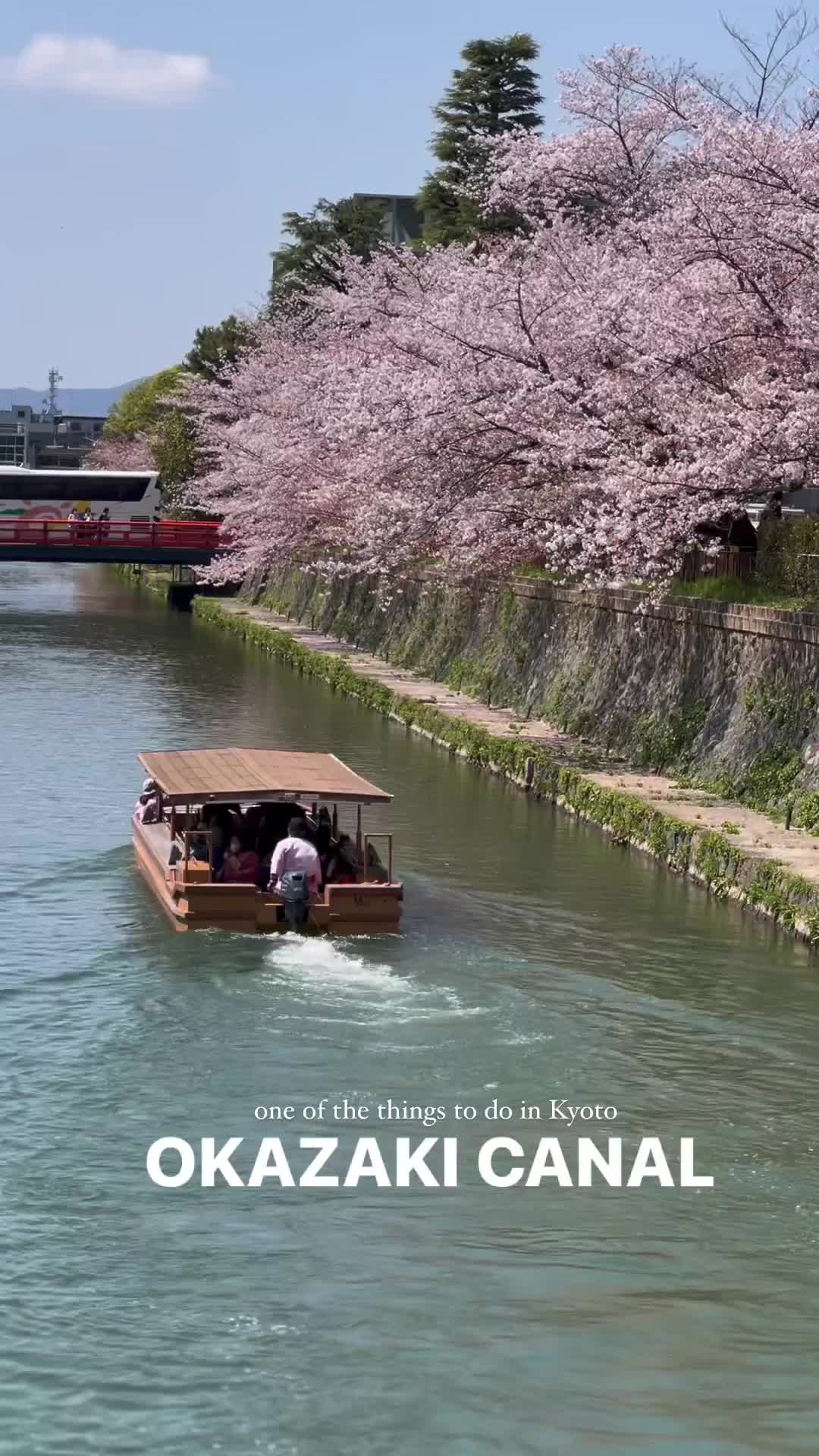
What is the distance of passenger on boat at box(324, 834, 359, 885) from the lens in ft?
73.1

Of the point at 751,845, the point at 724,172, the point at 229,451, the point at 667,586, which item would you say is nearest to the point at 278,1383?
the point at 751,845

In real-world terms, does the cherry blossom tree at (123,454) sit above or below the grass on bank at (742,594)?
above

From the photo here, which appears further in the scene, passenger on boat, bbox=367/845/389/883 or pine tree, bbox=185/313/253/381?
pine tree, bbox=185/313/253/381

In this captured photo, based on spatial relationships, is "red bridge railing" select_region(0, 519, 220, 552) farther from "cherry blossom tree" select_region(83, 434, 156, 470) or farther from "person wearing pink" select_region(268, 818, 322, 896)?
"person wearing pink" select_region(268, 818, 322, 896)

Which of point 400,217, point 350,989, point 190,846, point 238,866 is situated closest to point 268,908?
point 238,866

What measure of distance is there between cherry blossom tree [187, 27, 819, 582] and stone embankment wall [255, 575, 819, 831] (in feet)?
3.76

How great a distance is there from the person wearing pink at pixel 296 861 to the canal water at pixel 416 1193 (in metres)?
0.79

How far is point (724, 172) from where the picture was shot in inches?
1052

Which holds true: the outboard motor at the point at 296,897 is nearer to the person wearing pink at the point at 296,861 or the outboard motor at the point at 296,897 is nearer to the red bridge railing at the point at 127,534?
the person wearing pink at the point at 296,861

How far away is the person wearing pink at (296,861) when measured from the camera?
2120 cm

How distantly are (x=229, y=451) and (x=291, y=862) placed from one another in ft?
180

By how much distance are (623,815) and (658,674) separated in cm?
545

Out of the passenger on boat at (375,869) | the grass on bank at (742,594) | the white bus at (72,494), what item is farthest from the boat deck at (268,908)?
the white bus at (72,494)

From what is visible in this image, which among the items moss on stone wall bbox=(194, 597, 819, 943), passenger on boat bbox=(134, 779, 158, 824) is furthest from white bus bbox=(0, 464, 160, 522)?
passenger on boat bbox=(134, 779, 158, 824)
